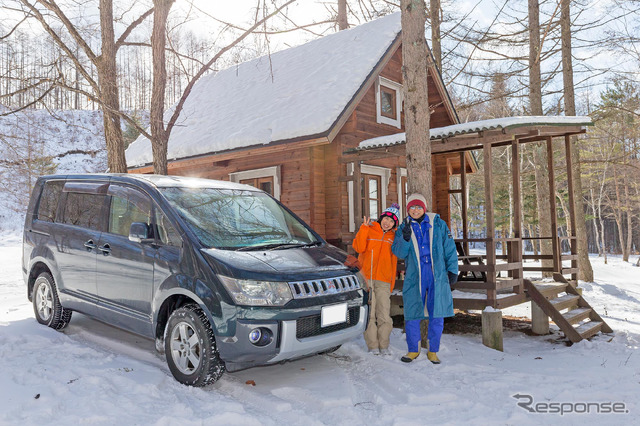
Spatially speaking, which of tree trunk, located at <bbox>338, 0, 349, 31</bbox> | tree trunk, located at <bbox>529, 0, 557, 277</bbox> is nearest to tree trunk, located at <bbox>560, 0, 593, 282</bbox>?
tree trunk, located at <bbox>529, 0, 557, 277</bbox>

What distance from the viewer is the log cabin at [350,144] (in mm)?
7387

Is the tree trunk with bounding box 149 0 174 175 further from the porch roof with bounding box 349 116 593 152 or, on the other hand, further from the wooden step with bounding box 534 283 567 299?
the wooden step with bounding box 534 283 567 299

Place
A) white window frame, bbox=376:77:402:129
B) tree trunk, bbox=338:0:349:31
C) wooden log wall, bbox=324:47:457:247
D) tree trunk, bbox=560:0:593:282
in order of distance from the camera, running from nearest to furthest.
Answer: wooden log wall, bbox=324:47:457:247
white window frame, bbox=376:77:402:129
tree trunk, bbox=560:0:593:282
tree trunk, bbox=338:0:349:31

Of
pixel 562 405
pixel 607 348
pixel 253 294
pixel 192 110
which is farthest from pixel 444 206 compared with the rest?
pixel 253 294

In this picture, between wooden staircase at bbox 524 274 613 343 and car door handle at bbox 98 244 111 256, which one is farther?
wooden staircase at bbox 524 274 613 343

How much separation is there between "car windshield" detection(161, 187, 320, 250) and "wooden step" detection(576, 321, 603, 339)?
4.51 m

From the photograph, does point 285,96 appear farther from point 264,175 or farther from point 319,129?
point 319,129

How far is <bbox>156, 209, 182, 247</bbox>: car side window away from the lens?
430cm

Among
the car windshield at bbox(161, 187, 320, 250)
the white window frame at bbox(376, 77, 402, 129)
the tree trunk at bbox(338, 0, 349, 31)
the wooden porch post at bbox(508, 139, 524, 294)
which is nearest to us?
the car windshield at bbox(161, 187, 320, 250)

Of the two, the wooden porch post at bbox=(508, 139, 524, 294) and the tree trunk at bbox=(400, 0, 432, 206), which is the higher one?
the tree trunk at bbox=(400, 0, 432, 206)

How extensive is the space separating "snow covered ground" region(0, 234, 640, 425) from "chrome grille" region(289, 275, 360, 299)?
2.91 feet

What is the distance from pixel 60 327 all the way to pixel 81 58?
6.86 meters

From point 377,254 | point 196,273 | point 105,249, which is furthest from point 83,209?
point 377,254

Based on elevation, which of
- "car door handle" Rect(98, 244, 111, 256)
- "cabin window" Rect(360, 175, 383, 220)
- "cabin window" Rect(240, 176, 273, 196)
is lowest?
"car door handle" Rect(98, 244, 111, 256)
